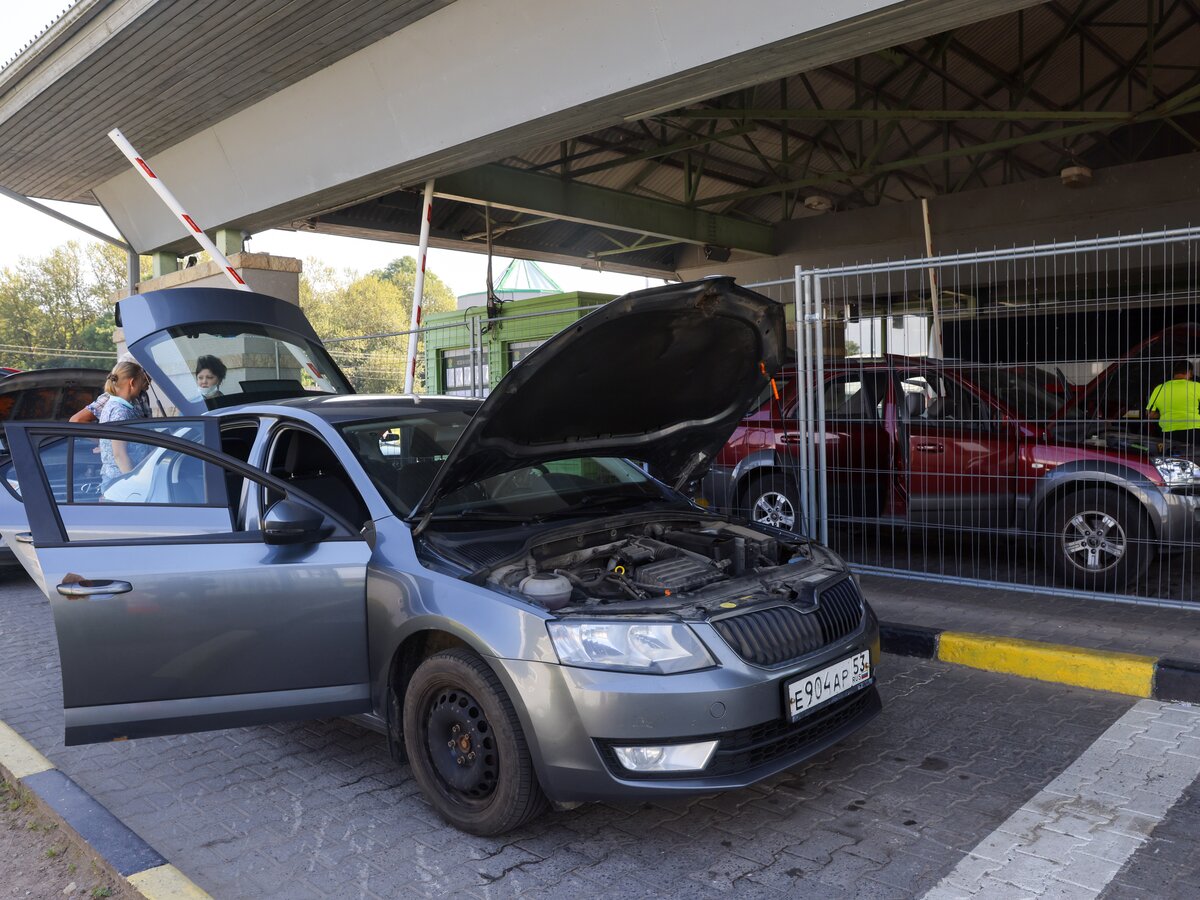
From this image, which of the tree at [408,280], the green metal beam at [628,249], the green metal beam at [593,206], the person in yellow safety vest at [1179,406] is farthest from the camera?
the tree at [408,280]

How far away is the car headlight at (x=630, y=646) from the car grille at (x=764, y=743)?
0.83ft

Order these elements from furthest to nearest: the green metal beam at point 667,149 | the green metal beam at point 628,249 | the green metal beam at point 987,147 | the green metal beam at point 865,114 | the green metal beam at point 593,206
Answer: the green metal beam at point 628,249
the green metal beam at point 667,149
the green metal beam at point 593,206
the green metal beam at point 987,147
the green metal beam at point 865,114

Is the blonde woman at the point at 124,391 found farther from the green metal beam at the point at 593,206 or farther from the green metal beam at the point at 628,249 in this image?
the green metal beam at the point at 628,249

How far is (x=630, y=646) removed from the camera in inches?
115

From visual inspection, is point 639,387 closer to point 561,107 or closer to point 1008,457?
point 1008,457

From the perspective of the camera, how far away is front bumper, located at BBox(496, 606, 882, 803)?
2848mm

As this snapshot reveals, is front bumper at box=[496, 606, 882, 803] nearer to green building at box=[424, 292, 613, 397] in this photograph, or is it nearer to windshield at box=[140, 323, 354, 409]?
windshield at box=[140, 323, 354, 409]

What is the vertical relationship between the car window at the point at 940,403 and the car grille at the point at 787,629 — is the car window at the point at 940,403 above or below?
above

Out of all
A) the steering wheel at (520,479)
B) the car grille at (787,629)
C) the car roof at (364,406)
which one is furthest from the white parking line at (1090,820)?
the car roof at (364,406)

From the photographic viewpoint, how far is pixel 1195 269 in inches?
281

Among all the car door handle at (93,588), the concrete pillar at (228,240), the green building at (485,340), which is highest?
the concrete pillar at (228,240)

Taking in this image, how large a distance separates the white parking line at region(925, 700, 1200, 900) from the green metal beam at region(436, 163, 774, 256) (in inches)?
364

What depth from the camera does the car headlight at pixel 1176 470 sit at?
Answer: 5781 mm

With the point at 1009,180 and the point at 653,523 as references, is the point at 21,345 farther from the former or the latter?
the point at 653,523
